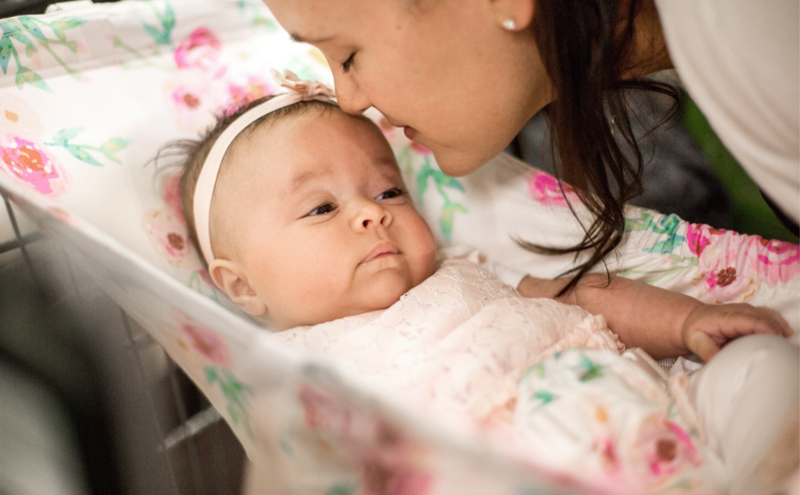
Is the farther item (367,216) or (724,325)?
(367,216)

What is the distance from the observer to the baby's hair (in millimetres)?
931

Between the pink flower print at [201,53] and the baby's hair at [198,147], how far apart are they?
16 centimetres

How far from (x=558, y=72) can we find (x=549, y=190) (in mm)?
380

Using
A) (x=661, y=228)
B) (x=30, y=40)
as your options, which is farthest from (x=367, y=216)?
(x=30, y=40)

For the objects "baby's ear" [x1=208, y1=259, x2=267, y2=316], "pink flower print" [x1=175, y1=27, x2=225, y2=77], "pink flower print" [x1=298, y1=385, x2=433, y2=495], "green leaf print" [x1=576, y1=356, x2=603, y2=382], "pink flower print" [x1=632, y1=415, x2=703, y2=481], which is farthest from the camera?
"pink flower print" [x1=175, y1=27, x2=225, y2=77]

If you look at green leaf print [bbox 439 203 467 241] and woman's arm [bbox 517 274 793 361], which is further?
green leaf print [bbox 439 203 467 241]

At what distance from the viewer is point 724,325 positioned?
69 centimetres

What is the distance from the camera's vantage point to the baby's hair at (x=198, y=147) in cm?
93

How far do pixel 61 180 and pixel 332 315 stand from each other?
0.49 meters

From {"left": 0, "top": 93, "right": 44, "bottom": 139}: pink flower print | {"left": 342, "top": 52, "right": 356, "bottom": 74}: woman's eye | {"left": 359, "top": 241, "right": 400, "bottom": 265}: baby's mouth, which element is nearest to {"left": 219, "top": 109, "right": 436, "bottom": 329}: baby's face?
{"left": 359, "top": 241, "right": 400, "bottom": 265}: baby's mouth

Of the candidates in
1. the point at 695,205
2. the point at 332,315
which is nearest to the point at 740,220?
the point at 695,205

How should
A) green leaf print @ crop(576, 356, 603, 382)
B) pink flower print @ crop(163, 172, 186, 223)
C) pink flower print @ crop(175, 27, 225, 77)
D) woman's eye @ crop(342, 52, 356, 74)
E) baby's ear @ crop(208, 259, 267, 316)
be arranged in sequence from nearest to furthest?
green leaf print @ crop(576, 356, 603, 382) → woman's eye @ crop(342, 52, 356, 74) → baby's ear @ crop(208, 259, 267, 316) → pink flower print @ crop(163, 172, 186, 223) → pink flower print @ crop(175, 27, 225, 77)

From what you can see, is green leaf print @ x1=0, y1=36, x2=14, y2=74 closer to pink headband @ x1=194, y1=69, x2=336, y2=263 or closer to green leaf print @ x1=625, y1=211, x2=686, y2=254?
pink headband @ x1=194, y1=69, x2=336, y2=263

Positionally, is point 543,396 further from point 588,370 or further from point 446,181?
point 446,181
